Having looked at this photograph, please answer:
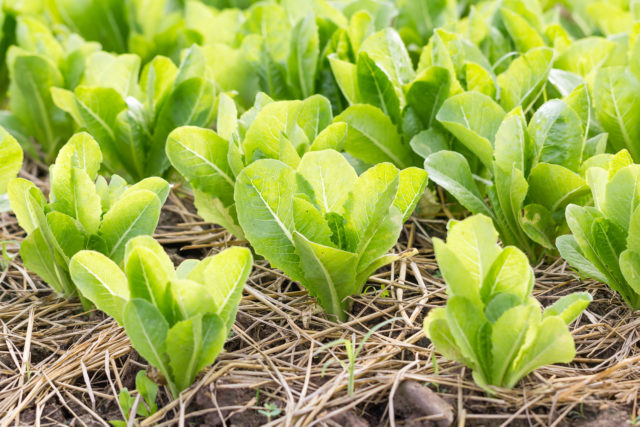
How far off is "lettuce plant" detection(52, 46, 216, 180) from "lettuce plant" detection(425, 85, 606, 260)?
81 centimetres

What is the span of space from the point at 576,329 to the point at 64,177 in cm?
124

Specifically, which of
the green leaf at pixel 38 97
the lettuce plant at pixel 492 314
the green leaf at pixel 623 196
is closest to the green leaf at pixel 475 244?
the lettuce plant at pixel 492 314

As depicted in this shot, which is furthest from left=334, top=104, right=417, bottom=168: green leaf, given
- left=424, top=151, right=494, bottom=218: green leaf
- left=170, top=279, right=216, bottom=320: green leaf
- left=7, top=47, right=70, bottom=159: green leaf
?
left=7, top=47, right=70, bottom=159: green leaf

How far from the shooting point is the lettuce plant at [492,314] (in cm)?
123

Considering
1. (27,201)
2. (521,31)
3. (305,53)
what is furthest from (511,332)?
(521,31)

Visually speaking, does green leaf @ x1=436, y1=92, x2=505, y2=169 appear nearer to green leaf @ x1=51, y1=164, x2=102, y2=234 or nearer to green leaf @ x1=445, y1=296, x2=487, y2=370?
green leaf @ x1=445, y1=296, x2=487, y2=370

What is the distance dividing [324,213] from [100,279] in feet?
1.68

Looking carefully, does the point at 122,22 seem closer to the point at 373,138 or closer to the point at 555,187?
the point at 373,138

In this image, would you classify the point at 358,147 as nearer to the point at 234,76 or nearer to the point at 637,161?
the point at 234,76

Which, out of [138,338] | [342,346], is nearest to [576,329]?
[342,346]

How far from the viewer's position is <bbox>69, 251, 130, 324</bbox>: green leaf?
137 cm

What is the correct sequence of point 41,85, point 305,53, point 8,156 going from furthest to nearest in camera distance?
point 41,85 → point 305,53 → point 8,156

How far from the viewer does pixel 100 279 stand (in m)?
1.38

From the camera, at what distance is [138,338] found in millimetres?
1287
